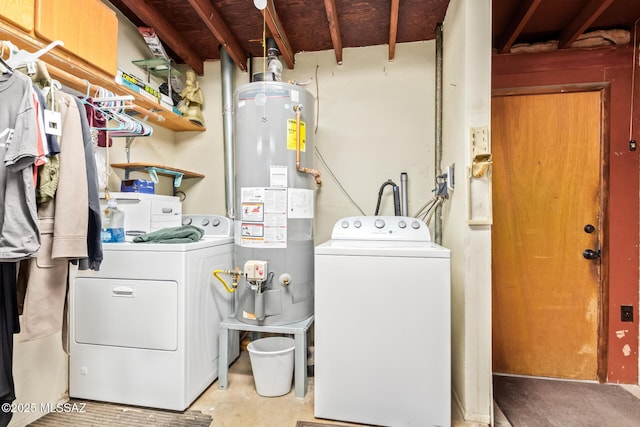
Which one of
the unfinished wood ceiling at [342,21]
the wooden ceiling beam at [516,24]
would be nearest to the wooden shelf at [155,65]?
the unfinished wood ceiling at [342,21]

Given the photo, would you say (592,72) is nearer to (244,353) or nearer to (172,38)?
(172,38)

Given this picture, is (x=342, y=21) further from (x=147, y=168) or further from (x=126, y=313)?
(x=126, y=313)

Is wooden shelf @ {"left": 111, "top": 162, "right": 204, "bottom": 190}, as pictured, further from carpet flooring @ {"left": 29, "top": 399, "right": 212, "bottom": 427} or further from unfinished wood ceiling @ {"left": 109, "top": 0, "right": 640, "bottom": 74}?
carpet flooring @ {"left": 29, "top": 399, "right": 212, "bottom": 427}

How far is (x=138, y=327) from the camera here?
1692 millimetres

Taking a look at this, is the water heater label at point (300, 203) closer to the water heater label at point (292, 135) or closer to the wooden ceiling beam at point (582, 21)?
the water heater label at point (292, 135)

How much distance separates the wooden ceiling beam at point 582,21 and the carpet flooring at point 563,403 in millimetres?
2254

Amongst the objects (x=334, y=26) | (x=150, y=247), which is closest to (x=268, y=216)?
(x=150, y=247)

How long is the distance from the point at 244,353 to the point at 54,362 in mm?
1150

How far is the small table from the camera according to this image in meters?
1.84

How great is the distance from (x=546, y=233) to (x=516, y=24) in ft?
4.56

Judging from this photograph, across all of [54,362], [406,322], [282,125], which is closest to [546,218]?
[406,322]

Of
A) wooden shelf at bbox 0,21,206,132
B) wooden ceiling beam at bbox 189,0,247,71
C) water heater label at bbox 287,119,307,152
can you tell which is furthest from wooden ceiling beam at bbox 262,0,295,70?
wooden shelf at bbox 0,21,206,132

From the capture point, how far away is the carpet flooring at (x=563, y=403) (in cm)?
170

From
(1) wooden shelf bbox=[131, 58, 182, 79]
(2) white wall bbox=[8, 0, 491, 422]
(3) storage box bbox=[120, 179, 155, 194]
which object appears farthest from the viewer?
(1) wooden shelf bbox=[131, 58, 182, 79]
